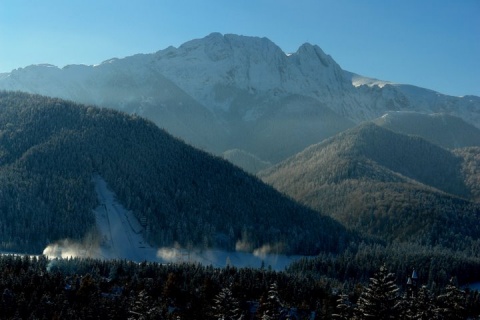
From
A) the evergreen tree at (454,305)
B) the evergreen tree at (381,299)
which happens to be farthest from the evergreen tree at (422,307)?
A: the evergreen tree at (381,299)

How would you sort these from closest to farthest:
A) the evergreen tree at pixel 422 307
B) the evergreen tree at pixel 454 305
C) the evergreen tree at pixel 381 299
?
the evergreen tree at pixel 381 299 < the evergreen tree at pixel 454 305 < the evergreen tree at pixel 422 307

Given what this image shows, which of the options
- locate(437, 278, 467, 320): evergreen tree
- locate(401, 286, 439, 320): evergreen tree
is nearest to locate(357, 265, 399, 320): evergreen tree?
locate(401, 286, 439, 320): evergreen tree

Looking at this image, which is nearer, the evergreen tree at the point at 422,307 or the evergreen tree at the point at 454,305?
the evergreen tree at the point at 454,305

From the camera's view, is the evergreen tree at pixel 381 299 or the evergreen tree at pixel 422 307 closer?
the evergreen tree at pixel 381 299

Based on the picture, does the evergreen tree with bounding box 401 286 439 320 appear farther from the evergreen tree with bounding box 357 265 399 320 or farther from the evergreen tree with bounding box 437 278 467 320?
the evergreen tree with bounding box 357 265 399 320

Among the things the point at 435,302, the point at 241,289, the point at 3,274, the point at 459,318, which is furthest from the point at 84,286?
the point at 459,318

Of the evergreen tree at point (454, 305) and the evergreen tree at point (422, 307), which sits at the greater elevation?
the evergreen tree at point (454, 305)

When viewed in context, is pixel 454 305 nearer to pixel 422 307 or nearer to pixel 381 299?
pixel 422 307

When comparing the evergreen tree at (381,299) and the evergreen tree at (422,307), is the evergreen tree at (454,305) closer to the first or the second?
the evergreen tree at (422,307)

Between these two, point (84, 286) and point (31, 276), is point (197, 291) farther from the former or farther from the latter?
point (31, 276)

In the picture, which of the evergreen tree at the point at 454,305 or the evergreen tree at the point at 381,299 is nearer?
the evergreen tree at the point at 381,299

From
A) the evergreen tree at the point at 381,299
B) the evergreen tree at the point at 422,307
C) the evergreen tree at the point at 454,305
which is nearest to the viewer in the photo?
the evergreen tree at the point at 381,299
